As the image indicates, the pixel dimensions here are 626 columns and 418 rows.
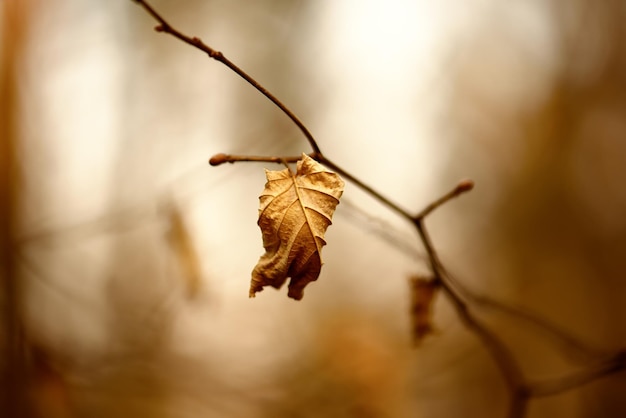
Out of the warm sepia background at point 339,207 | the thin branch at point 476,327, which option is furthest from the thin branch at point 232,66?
the warm sepia background at point 339,207

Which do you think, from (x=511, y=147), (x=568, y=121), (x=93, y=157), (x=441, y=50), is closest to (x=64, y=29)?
(x=93, y=157)

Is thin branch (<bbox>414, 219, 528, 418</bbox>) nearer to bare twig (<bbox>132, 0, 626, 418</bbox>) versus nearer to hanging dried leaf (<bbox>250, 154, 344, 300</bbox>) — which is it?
bare twig (<bbox>132, 0, 626, 418</bbox>)

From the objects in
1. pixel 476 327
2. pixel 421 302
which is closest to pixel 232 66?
pixel 421 302

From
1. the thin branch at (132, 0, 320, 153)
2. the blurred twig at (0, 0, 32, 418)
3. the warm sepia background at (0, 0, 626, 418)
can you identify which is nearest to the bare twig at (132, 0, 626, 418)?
the thin branch at (132, 0, 320, 153)

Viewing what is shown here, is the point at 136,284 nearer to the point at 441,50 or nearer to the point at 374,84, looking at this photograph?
the point at 374,84

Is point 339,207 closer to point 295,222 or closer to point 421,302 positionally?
point 421,302
